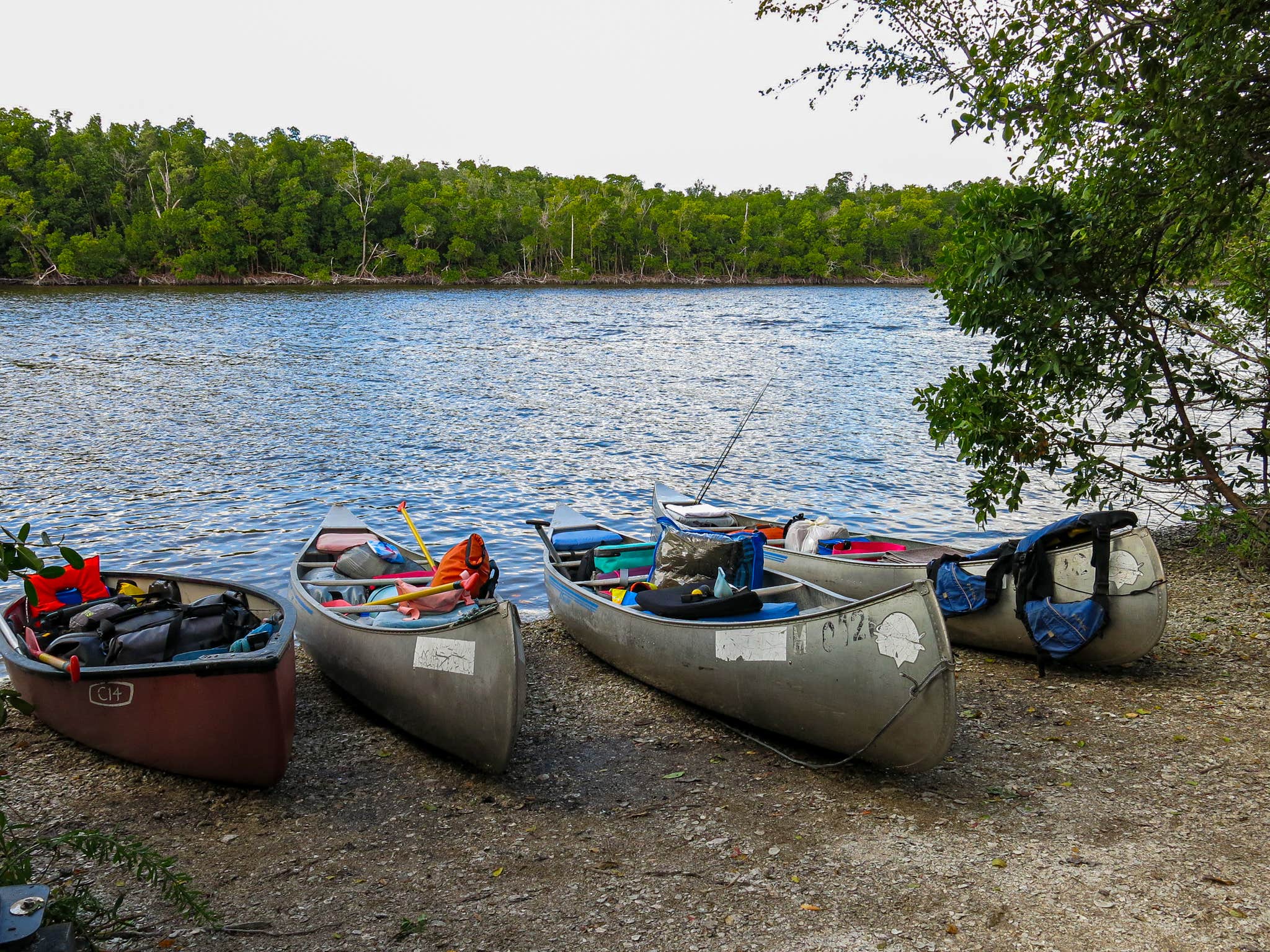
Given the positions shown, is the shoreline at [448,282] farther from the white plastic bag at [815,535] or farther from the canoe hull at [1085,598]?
the canoe hull at [1085,598]

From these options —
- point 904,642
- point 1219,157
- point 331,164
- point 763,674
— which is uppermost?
point 331,164

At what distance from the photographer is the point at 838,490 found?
1755 centimetres

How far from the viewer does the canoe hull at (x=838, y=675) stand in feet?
19.6

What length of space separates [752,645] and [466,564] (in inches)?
103

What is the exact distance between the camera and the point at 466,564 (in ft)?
26.3

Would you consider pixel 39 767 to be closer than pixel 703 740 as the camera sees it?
Yes

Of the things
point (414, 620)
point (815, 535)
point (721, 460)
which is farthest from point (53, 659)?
point (721, 460)

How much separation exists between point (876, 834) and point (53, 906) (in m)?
4.25

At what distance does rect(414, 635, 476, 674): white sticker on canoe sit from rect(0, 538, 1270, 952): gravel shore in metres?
0.78

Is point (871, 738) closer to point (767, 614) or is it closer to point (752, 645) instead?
point (752, 645)

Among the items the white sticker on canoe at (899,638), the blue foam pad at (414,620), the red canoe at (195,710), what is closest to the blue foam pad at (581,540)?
the blue foam pad at (414,620)

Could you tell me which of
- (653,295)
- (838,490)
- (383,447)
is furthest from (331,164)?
(838,490)

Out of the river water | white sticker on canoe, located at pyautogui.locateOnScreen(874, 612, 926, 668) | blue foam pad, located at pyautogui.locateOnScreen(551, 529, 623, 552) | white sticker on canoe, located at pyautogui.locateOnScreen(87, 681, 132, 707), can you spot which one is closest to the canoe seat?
blue foam pad, located at pyautogui.locateOnScreen(551, 529, 623, 552)

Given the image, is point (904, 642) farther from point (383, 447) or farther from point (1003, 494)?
point (383, 447)
